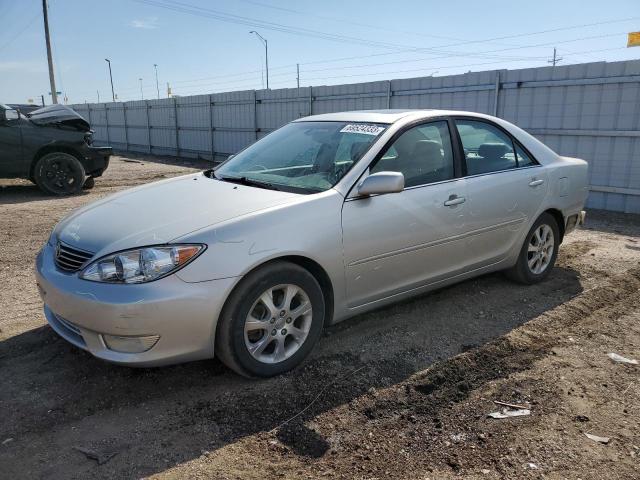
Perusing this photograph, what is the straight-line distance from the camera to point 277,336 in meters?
3.28

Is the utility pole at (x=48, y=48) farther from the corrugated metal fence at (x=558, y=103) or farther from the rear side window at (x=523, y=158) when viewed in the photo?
the rear side window at (x=523, y=158)

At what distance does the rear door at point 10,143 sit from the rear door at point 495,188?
872cm

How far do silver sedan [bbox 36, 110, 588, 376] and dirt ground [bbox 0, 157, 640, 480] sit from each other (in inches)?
12.2

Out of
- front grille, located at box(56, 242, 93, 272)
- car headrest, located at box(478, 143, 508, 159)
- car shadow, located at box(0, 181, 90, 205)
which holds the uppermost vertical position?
car headrest, located at box(478, 143, 508, 159)

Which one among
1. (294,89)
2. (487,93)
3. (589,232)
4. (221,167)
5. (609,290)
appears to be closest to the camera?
(221,167)

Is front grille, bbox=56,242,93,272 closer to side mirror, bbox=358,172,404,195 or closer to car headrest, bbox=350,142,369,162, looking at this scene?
side mirror, bbox=358,172,404,195

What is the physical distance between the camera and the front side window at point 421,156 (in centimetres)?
386

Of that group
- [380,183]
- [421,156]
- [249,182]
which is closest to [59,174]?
[249,182]

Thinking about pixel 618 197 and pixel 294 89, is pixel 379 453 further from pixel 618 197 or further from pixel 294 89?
pixel 294 89

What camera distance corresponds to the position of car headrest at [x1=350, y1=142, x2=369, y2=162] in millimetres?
3741

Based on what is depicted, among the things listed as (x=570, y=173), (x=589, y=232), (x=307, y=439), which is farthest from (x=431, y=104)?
(x=307, y=439)

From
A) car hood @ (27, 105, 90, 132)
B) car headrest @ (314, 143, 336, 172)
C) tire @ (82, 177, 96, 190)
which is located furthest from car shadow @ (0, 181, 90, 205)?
car headrest @ (314, 143, 336, 172)

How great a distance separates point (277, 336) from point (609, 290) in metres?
3.46

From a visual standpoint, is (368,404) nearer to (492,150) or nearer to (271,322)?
(271,322)
